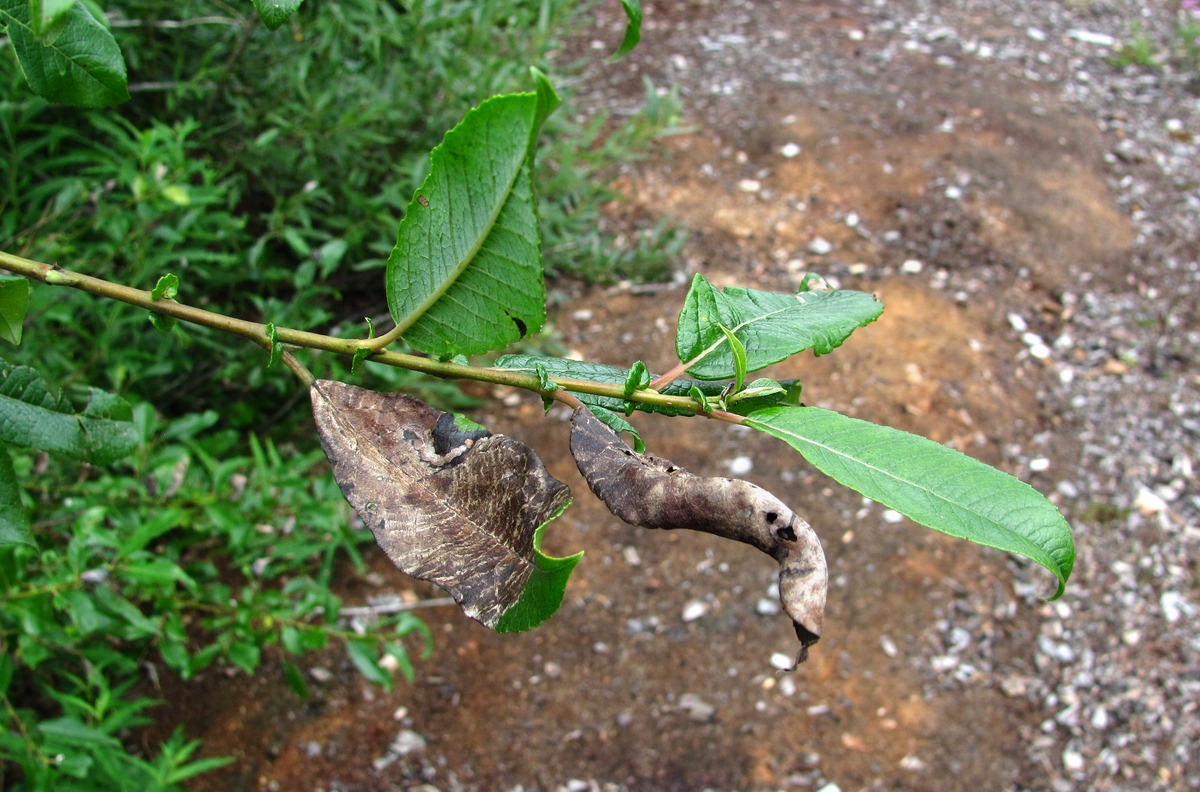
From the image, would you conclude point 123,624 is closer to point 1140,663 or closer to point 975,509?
point 975,509

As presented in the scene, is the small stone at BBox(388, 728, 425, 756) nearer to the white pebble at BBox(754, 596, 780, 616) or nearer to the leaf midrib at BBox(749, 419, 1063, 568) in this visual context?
the white pebble at BBox(754, 596, 780, 616)

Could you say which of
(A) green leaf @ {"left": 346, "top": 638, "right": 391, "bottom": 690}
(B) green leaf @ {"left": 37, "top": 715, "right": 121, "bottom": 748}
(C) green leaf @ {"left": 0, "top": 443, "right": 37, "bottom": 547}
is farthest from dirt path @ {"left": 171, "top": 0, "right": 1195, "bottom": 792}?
(C) green leaf @ {"left": 0, "top": 443, "right": 37, "bottom": 547}

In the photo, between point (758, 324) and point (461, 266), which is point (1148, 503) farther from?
point (461, 266)

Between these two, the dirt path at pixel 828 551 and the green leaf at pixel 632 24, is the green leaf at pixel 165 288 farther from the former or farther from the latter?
the dirt path at pixel 828 551

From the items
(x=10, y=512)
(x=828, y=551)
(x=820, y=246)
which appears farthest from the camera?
(x=820, y=246)

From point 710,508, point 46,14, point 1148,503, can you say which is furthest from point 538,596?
point 1148,503

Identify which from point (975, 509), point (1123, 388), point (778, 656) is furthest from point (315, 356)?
point (1123, 388)

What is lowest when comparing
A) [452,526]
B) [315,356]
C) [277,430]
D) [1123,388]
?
[1123,388]
